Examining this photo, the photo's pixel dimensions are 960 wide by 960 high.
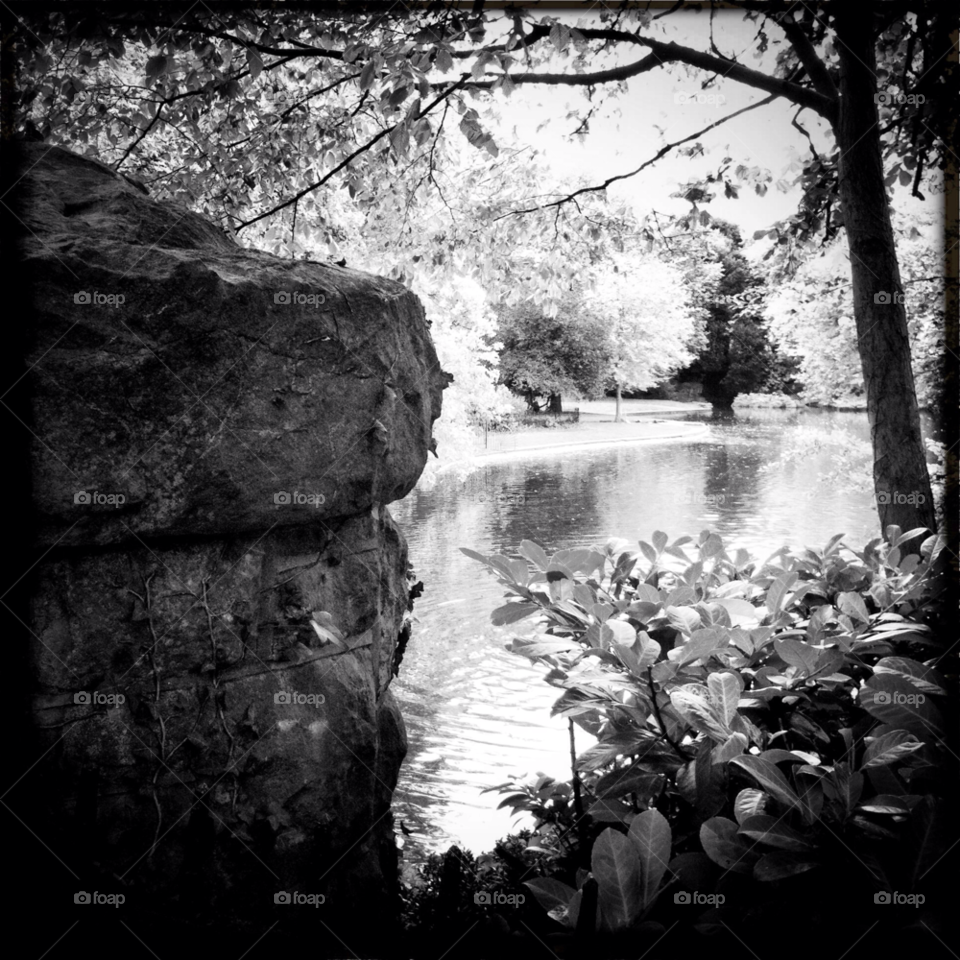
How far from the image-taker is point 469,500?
10.6 meters

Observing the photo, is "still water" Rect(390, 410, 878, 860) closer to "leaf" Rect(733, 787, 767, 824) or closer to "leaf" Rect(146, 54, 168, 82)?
"leaf" Rect(733, 787, 767, 824)

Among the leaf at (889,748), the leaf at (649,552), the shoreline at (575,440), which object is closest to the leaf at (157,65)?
the leaf at (649,552)

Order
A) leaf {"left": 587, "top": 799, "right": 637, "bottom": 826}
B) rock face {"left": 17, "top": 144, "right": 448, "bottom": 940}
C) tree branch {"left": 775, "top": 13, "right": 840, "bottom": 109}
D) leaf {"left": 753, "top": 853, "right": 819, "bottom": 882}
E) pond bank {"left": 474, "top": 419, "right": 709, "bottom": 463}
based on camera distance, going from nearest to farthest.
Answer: leaf {"left": 753, "top": 853, "right": 819, "bottom": 882}, leaf {"left": 587, "top": 799, "right": 637, "bottom": 826}, rock face {"left": 17, "top": 144, "right": 448, "bottom": 940}, tree branch {"left": 775, "top": 13, "right": 840, "bottom": 109}, pond bank {"left": 474, "top": 419, "right": 709, "bottom": 463}

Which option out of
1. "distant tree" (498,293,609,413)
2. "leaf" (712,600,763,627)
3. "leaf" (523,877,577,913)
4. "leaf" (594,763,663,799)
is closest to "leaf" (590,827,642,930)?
"leaf" (523,877,577,913)

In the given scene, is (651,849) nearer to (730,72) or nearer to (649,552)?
(649,552)

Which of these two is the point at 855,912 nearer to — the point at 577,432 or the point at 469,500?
the point at 469,500

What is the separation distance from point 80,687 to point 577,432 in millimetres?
12919

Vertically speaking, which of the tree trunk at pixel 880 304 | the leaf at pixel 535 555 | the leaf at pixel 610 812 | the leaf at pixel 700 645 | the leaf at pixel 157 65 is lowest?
the leaf at pixel 610 812

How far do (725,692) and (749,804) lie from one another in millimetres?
203

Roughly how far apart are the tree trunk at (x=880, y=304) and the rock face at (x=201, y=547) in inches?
70.3

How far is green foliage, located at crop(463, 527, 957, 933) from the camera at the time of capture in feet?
3.77

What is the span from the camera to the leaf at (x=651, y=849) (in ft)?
3.84

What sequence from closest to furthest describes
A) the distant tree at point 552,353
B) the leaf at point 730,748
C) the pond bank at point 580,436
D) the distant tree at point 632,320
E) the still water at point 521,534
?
the leaf at point 730,748 < the still water at point 521,534 < the pond bank at point 580,436 < the distant tree at point 632,320 < the distant tree at point 552,353

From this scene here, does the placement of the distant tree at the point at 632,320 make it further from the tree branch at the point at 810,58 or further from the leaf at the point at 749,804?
the leaf at the point at 749,804
